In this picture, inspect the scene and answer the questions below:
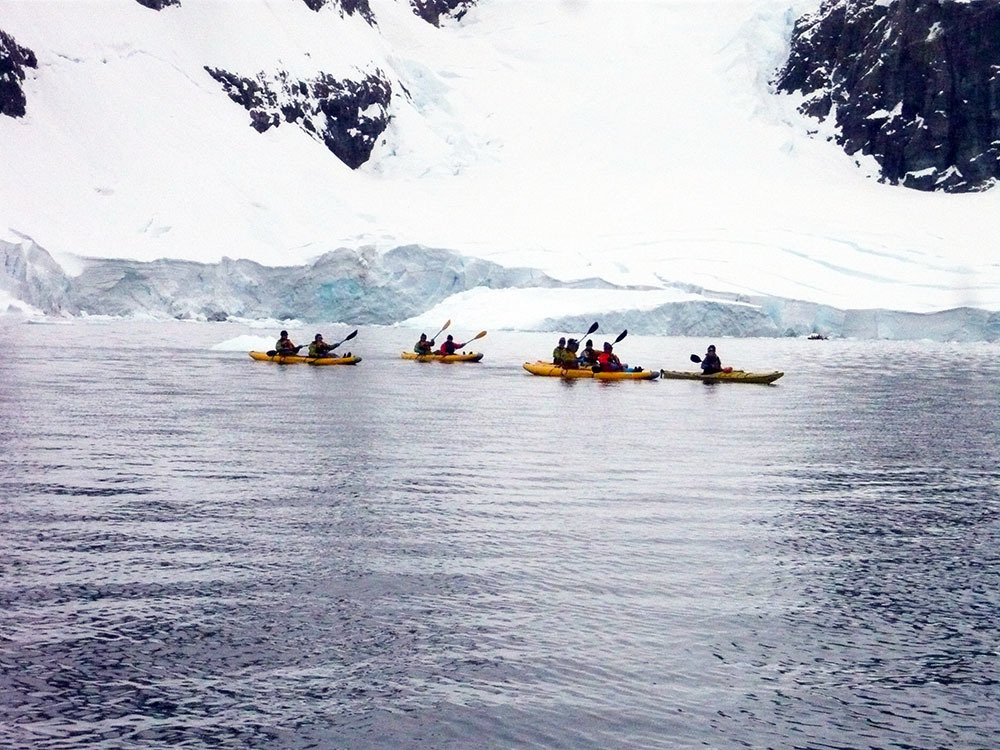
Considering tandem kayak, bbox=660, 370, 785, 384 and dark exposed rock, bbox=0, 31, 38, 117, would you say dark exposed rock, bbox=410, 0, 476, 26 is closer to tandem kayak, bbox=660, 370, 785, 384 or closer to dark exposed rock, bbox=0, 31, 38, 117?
dark exposed rock, bbox=0, 31, 38, 117

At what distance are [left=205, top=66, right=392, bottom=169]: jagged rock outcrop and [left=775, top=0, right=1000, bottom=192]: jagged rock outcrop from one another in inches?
1254

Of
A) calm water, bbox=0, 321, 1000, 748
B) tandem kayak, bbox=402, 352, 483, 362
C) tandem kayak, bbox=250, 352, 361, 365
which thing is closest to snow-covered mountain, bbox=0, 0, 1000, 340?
tandem kayak, bbox=402, 352, 483, 362

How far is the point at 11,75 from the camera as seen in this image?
7162 centimetres

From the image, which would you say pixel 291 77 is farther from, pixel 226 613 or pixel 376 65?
pixel 226 613

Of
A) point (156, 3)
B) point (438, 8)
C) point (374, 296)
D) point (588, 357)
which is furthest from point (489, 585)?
point (438, 8)

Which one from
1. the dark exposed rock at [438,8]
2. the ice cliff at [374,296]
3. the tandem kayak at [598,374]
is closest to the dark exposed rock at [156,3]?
the dark exposed rock at [438,8]

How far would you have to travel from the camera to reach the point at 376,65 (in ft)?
301

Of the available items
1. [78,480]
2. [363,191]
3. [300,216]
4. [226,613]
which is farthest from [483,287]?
[226,613]

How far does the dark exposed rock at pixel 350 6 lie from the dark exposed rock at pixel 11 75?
2748cm

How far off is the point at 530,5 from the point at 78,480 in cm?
10169

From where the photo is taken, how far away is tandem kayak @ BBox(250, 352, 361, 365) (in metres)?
28.9

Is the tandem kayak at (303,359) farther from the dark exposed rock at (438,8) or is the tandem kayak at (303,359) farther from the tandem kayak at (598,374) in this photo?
the dark exposed rock at (438,8)

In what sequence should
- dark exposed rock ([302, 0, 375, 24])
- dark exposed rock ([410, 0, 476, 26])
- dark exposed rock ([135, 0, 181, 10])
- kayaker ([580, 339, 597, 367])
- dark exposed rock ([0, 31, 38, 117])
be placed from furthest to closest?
dark exposed rock ([410, 0, 476, 26]), dark exposed rock ([302, 0, 375, 24]), dark exposed rock ([135, 0, 181, 10]), dark exposed rock ([0, 31, 38, 117]), kayaker ([580, 339, 597, 367])

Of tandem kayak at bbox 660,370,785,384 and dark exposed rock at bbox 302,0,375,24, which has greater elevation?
dark exposed rock at bbox 302,0,375,24
